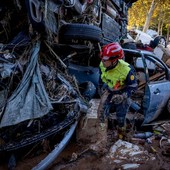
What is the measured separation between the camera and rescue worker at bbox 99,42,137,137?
414 centimetres

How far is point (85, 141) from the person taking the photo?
4.27m

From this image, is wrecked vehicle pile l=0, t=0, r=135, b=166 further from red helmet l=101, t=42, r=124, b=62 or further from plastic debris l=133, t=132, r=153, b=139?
plastic debris l=133, t=132, r=153, b=139

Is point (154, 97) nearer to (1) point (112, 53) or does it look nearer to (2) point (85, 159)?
(1) point (112, 53)

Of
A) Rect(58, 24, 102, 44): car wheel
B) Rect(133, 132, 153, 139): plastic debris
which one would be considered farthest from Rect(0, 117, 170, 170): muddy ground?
Rect(58, 24, 102, 44): car wheel

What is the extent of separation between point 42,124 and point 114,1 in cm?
589

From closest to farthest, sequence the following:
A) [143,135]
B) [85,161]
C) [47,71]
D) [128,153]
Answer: [85,161] < [128,153] < [47,71] < [143,135]

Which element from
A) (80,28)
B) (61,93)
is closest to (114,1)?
(80,28)

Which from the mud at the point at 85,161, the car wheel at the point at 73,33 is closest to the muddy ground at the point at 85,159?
the mud at the point at 85,161

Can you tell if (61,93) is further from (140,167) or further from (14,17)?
(14,17)

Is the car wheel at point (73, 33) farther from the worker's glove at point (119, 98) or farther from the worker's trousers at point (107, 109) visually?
the worker's glove at point (119, 98)

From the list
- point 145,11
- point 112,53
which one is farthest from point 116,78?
point 145,11

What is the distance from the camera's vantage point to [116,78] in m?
4.30

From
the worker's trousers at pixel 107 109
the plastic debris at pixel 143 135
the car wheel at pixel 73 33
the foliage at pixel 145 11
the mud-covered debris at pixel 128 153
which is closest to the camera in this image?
the mud-covered debris at pixel 128 153

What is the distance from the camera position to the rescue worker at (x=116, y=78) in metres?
4.14
